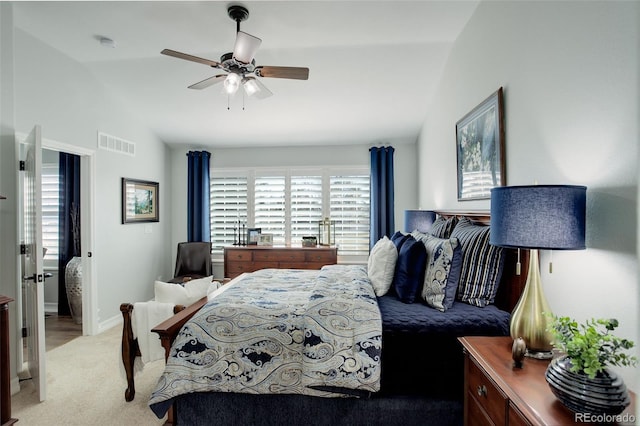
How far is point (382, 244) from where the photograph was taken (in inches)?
105

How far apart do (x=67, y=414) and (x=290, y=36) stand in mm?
3515

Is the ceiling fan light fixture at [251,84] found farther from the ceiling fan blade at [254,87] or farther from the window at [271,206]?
the window at [271,206]

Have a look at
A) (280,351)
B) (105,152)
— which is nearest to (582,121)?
(280,351)

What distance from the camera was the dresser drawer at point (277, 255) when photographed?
5.04 m

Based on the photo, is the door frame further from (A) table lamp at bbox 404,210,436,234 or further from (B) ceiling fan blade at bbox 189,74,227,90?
(A) table lamp at bbox 404,210,436,234

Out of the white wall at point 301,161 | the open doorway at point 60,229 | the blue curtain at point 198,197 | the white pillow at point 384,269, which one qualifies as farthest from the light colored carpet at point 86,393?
the white wall at point 301,161

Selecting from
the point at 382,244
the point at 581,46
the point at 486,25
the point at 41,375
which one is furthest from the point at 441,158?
the point at 41,375

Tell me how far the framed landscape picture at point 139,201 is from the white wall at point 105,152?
0.09 metres

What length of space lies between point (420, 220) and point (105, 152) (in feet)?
12.9

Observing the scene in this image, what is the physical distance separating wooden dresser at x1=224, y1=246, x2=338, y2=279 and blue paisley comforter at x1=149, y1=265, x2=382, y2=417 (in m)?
2.84

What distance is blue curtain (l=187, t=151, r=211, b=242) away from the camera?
557 centimetres

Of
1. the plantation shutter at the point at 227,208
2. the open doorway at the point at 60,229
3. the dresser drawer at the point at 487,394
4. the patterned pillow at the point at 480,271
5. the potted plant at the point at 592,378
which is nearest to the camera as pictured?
the potted plant at the point at 592,378

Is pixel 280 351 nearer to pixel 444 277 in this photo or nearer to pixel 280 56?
pixel 444 277

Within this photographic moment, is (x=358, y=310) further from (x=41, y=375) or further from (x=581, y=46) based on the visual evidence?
(x=41, y=375)
